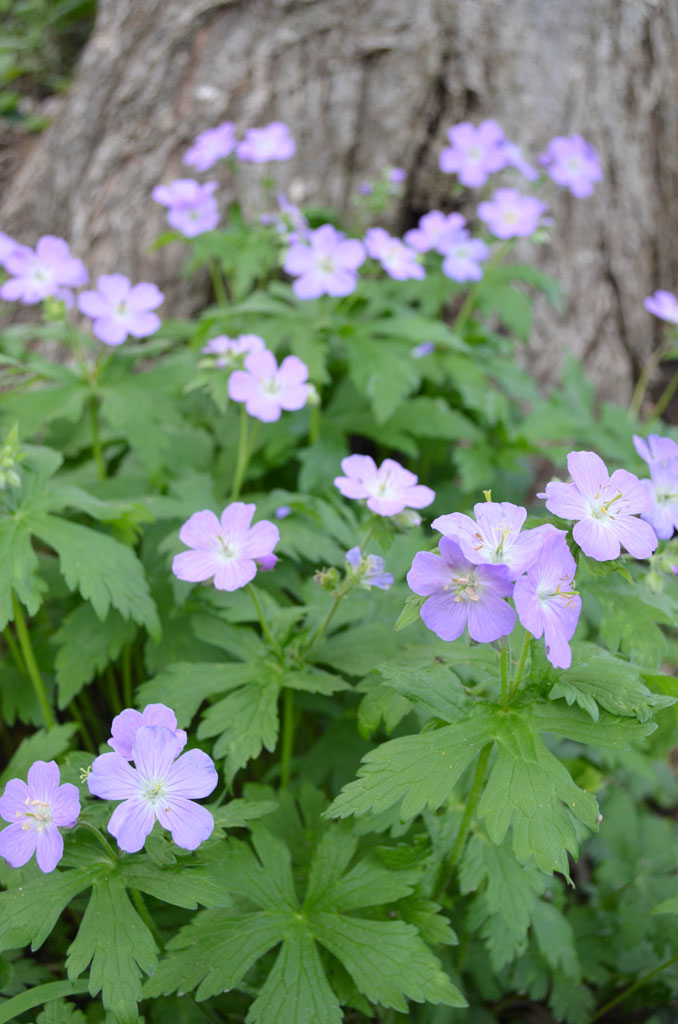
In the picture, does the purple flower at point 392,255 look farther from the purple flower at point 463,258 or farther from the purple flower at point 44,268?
the purple flower at point 44,268

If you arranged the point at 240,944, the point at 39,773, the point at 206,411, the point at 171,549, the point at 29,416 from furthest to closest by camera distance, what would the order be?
the point at 206,411 < the point at 29,416 < the point at 171,549 < the point at 240,944 < the point at 39,773

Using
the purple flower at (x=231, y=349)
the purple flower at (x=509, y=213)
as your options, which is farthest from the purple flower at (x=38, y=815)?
the purple flower at (x=509, y=213)

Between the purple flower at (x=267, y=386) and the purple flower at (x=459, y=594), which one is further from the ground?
the purple flower at (x=459, y=594)

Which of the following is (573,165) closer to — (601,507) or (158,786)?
(601,507)

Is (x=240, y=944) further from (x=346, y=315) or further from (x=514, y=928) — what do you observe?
(x=346, y=315)

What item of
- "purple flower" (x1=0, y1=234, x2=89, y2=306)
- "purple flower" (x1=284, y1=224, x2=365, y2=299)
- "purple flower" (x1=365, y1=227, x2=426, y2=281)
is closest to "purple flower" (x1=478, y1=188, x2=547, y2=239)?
"purple flower" (x1=365, y1=227, x2=426, y2=281)

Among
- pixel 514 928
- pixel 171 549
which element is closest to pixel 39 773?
pixel 171 549
